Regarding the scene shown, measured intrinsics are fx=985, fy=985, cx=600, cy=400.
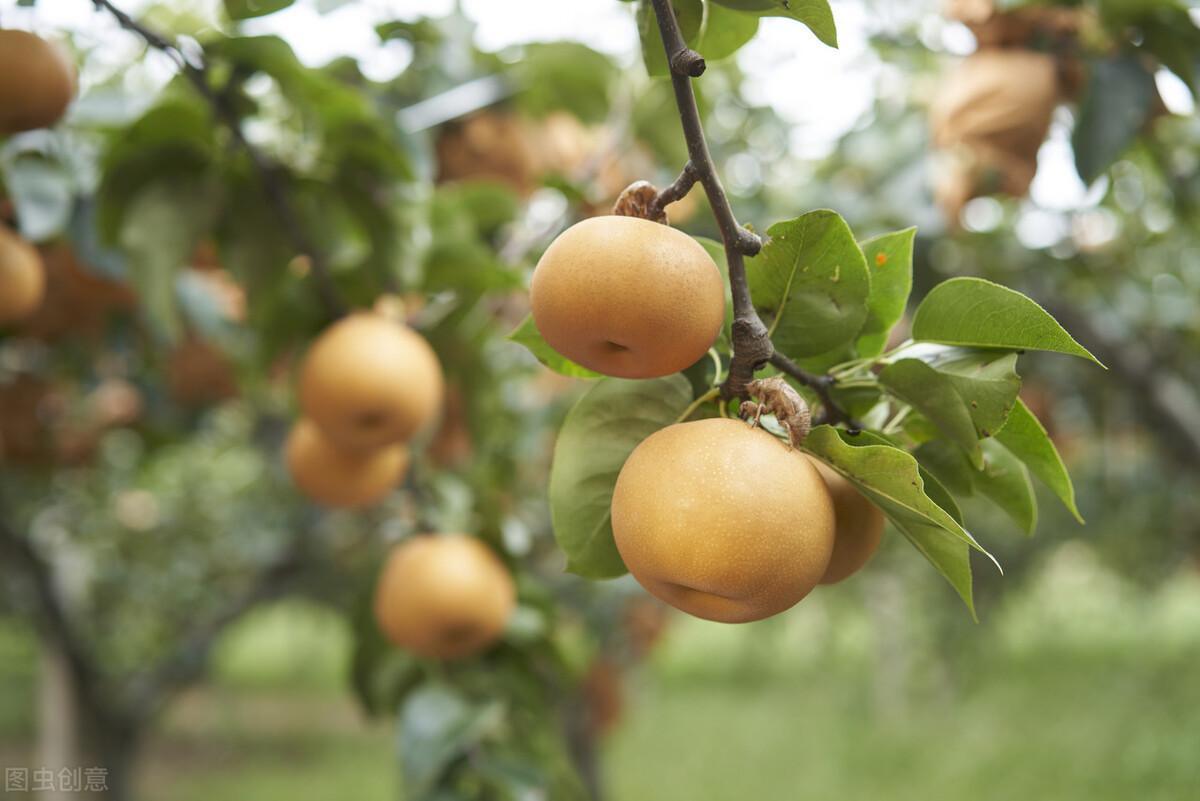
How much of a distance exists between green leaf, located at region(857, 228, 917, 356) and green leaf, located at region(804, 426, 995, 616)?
0.14 m

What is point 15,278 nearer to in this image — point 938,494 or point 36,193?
point 36,193

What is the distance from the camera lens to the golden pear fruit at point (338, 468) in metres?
1.30

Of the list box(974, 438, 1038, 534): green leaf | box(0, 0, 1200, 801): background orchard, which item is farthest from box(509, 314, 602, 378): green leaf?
box(974, 438, 1038, 534): green leaf

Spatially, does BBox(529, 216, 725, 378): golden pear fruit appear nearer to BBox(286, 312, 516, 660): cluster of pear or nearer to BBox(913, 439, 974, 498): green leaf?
BBox(913, 439, 974, 498): green leaf

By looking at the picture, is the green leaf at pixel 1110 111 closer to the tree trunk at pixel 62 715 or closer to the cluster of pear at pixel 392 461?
the cluster of pear at pixel 392 461

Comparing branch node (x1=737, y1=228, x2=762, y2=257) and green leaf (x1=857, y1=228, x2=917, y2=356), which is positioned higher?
branch node (x1=737, y1=228, x2=762, y2=257)

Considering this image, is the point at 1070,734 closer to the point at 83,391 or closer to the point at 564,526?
the point at 83,391

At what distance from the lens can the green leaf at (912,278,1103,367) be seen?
52 centimetres

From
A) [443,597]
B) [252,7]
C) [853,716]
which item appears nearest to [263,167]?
[252,7]

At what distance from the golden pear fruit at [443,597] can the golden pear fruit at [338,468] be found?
0.11 m

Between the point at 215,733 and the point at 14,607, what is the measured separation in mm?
4049

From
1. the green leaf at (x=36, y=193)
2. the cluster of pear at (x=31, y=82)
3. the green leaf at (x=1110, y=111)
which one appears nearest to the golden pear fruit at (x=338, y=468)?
the green leaf at (x=36, y=193)

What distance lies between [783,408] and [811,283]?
0.34 feet

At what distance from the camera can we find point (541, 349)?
0.64m
